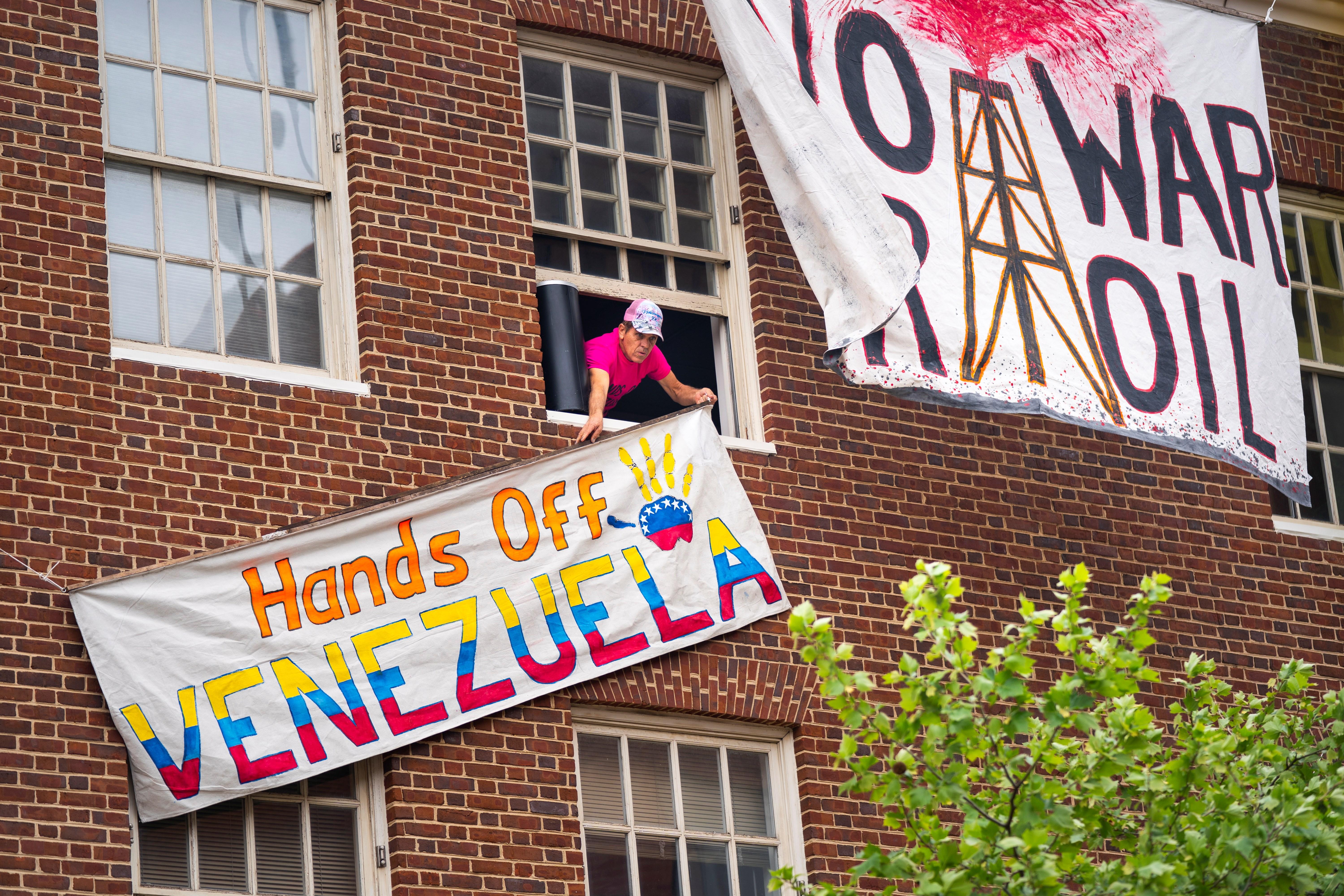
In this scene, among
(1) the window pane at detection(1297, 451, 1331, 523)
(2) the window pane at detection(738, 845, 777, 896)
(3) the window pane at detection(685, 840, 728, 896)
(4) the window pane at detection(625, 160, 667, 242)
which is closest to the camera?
(3) the window pane at detection(685, 840, 728, 896)

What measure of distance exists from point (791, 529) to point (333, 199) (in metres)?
3.21

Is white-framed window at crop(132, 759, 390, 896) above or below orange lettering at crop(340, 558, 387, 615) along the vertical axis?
below

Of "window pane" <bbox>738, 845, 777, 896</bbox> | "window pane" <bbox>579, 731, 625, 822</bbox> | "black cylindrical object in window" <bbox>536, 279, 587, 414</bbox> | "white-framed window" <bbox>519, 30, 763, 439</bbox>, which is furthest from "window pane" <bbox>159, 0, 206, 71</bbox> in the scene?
"window pane" <bbox>738, 845, 777, 896</bbox>

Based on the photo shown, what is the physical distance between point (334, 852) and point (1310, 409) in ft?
26.4

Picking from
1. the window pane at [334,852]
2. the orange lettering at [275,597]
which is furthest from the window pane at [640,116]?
the window pane at [334,852]

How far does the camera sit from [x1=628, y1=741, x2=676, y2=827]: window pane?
11562mm

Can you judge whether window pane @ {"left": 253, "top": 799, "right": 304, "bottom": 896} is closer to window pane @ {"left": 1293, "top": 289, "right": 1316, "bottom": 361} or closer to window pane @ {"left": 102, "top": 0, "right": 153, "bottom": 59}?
window pane @ {"left": 102, "top": 0, "right": 153, "bottom": 59}

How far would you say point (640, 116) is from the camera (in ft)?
43.4

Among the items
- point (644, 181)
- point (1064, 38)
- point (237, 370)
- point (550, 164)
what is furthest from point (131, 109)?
point (1064, 38)

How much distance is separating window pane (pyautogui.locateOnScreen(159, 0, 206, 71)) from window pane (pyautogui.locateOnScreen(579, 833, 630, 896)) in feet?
15.5

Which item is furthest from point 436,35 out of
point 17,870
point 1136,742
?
point 1136,742

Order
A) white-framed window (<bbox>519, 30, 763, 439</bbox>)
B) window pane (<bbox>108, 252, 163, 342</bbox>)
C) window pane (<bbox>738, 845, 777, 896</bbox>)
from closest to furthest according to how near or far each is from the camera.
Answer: window pane (<bbox>108, 252, 163, 342</bbox>), window pane (<bbox>738, 845, 777, 896</bbox>), white-framed window (<bbox>519, 30, 763, 439</bbox>)

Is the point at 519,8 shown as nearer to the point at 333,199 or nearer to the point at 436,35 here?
the point at 436,35

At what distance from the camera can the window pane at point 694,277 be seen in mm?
13062
